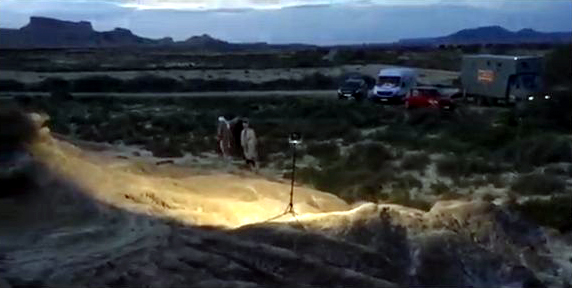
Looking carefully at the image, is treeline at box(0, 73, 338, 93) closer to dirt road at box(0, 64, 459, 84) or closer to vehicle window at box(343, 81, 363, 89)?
dirt road at box(0, 64, 459, 84)

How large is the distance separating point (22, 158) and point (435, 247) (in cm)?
552

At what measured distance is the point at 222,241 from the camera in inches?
449

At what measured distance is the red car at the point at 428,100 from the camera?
43300mm

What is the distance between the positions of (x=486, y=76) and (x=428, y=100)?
14.9 ft

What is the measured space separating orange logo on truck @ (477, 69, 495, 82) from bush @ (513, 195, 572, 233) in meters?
27.5

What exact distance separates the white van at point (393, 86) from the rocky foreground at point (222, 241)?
34679 mm

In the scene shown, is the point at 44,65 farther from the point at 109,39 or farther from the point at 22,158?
the point at 22,158

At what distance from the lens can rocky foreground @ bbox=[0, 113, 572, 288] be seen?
1055 centimetres

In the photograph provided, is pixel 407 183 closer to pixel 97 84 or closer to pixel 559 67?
pixel 559 67

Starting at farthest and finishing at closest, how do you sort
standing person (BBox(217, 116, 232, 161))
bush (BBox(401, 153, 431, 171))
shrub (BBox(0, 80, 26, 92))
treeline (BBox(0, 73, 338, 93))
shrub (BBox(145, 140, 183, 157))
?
1. treeline (BBox(0, 73, 338, 93))
2. shrub (BBox(0, 80, 26, 92))
3. shrub (BBox(145, 140, 183, 157))
4. bush (BBox(401, 153, 431, 171))
5. standing person (BBox(217, 116, 232, 161))

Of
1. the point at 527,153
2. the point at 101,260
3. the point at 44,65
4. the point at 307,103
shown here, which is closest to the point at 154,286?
the point at 101,260

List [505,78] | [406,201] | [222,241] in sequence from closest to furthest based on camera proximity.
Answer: [222,241], [406,201], [505,78]

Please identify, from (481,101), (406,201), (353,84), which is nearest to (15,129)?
(406,201)

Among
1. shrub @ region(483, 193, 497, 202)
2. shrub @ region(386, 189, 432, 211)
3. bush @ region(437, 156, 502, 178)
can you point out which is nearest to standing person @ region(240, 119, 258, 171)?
shrub @ region(386, 189, 432, 211)
